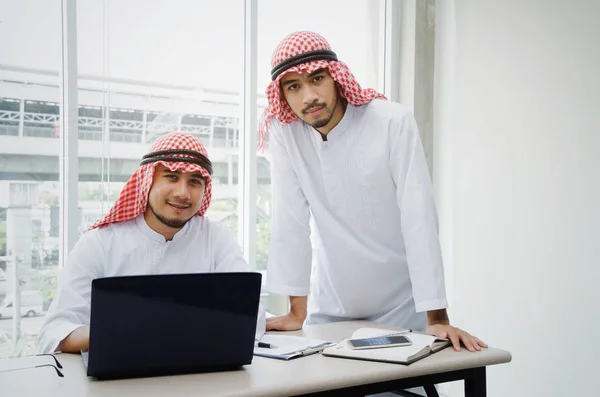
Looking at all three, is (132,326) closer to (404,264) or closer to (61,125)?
(404,264)

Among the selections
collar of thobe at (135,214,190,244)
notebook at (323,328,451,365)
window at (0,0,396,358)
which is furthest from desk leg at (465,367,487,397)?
window at (0,0,396,358)

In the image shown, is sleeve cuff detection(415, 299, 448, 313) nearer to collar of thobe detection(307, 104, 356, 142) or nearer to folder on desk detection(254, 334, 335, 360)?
folder on desk detection(254, 334, 335, 360)

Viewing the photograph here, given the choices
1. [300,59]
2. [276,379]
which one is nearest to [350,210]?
[300,59]

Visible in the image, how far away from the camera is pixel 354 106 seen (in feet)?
7.81

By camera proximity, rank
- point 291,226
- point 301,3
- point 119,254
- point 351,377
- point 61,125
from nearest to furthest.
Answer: point 351,377
point 119,254
point 291,226
point 61,125
point 301,3

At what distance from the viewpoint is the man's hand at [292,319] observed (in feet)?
7.13

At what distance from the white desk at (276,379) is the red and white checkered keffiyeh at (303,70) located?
0.95 m

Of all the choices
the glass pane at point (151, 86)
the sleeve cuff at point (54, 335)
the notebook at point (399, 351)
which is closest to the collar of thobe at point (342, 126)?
the notebook at point (399, 351)

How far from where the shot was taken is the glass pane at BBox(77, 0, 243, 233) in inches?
120

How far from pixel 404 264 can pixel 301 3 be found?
202 cm

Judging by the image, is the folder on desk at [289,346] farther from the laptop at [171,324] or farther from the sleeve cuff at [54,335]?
the sleeve cuff at [54,335]

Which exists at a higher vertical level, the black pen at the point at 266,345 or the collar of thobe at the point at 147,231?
the collar of thobe at the point at 147,231

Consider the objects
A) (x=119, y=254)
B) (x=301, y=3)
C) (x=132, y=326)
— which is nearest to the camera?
(x=132, y=326)

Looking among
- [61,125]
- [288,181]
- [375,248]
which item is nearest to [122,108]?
[61,125]
